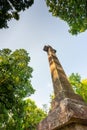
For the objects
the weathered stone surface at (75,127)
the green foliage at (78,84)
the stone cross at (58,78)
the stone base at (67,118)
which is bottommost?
the weathered stone surface at (75,127)

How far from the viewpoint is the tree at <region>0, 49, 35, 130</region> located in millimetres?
15102

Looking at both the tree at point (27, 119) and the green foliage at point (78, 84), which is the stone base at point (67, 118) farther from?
the green foliage at point (78, 84)

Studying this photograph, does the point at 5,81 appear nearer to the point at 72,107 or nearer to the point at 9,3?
the point at 9,3

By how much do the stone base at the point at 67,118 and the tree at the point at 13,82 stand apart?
10954 mm

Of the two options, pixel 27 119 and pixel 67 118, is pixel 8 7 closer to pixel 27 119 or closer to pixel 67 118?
pixel 67 118

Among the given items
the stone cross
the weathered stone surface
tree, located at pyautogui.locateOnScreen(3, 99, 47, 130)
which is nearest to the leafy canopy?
tree, located at pyautogui.locateOnScreen(3, 99, 47, 130)

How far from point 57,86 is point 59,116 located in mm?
1902

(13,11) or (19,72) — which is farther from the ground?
(19,72)

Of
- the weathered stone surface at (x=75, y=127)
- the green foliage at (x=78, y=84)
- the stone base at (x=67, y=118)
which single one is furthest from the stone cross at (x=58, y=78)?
the green foliage at (x=78, y=84)

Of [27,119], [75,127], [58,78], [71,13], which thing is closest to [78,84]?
[27,119]

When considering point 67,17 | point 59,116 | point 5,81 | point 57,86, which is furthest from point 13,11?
point 5,81

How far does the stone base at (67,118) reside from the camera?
3891 mm

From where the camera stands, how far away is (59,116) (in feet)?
13.8

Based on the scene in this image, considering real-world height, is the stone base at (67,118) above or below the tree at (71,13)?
below
